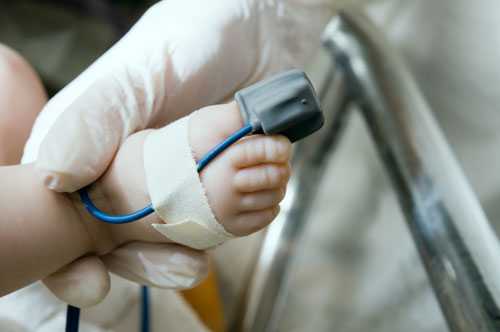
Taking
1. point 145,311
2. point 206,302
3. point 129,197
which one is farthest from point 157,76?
point 206,302

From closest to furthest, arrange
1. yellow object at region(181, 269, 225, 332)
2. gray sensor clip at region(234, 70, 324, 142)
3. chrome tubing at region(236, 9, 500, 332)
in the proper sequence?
1. gray sensor clip at region(234, 70, 324, 142)
2. chrome tubing at region(236, 9, 500, 332)
3. yellow object at region(181, 269, 225, 332)

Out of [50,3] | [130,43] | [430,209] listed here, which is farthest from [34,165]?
[50,3]

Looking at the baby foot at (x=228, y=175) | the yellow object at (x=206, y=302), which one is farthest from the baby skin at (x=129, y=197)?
the yellow object at (x=206, y=302)

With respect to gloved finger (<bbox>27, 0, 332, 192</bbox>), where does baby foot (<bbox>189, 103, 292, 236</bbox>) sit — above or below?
below

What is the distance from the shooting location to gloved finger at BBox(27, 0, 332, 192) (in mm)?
406

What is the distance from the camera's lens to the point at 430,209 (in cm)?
54

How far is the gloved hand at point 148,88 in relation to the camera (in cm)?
41

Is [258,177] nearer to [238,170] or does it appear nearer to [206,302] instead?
[238,170]

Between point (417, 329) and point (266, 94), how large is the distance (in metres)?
0.51

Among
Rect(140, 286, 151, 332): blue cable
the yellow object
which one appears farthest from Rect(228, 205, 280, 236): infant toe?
the yellow object

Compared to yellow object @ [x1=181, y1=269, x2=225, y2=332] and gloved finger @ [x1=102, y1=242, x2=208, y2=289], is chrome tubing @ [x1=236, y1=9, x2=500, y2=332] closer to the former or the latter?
yellow object @ [x1=181, y1=269, x2=225, y2=332]

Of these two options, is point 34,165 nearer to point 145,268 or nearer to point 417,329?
point 145,268

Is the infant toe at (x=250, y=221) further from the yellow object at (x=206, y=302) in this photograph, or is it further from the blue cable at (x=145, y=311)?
the yellow object at (x=206, y=302)

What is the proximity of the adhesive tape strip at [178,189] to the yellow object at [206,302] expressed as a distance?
15.5 inches
